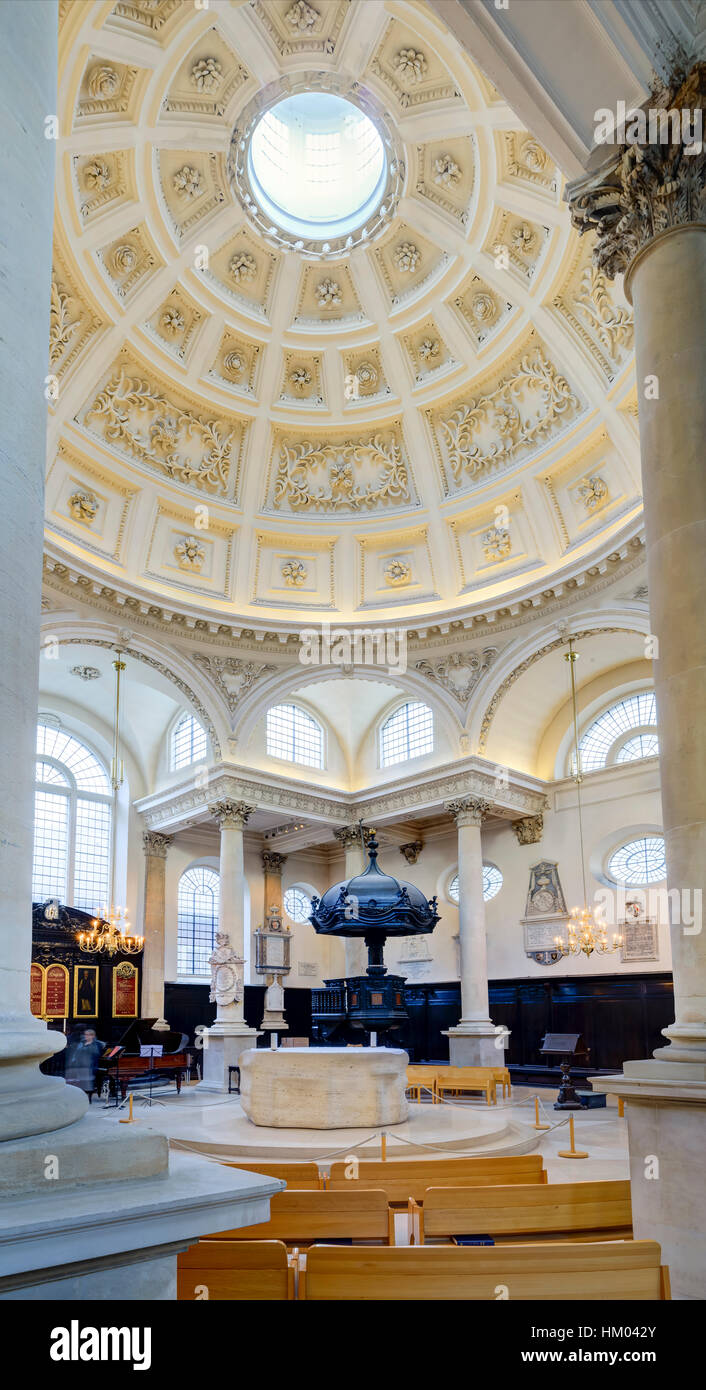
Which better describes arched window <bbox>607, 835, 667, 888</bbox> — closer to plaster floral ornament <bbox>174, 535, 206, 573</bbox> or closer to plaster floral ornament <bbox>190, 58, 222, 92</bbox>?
plaster floral ornament <bbox>174, 535, 206, 573</bbox>

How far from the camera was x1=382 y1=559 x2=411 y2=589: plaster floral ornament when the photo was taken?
25594 mm

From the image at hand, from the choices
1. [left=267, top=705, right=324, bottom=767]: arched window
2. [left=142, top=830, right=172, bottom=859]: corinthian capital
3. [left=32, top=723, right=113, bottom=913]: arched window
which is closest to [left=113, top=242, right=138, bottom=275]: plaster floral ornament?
[left=267, top=705, right=324, bottom=767]: arched window

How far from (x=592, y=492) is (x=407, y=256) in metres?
7.09

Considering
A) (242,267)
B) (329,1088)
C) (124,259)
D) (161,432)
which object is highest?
(242,267)

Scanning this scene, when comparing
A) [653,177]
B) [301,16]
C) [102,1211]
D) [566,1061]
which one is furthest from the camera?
[566,1061]

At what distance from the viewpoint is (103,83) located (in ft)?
58.4

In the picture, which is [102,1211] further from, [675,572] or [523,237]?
[523,237]

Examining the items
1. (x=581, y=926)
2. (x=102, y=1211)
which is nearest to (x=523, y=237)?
(x=581, y=926)

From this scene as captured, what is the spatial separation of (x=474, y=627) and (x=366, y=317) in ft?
26.5

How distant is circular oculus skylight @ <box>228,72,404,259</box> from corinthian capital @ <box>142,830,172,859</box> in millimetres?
15813

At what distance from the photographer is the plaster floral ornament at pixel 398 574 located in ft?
84.0

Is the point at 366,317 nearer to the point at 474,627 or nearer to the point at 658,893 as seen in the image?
the point at 474,627

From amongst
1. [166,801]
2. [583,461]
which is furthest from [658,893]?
[166,801]
